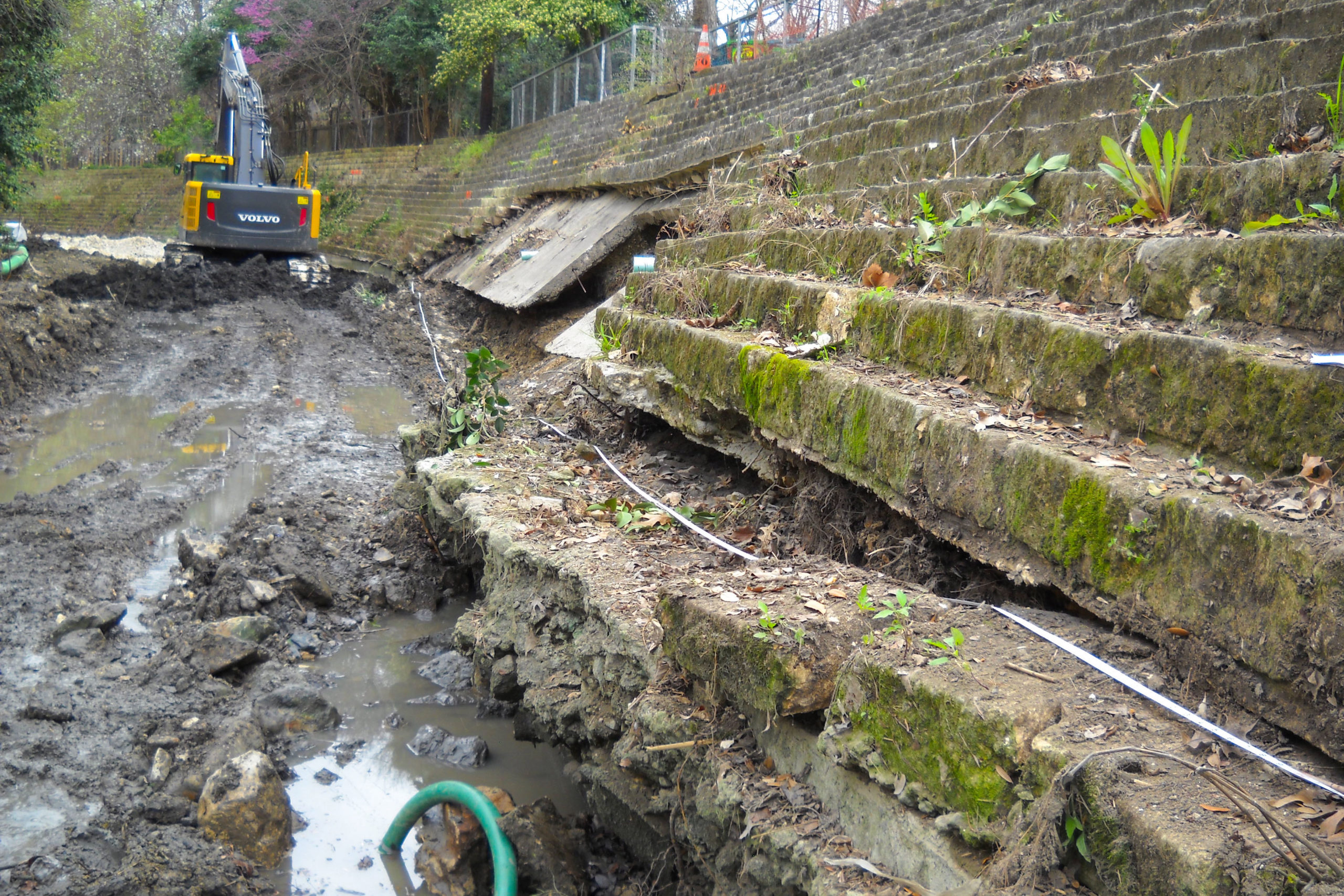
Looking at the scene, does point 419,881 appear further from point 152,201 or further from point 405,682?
point 152,201

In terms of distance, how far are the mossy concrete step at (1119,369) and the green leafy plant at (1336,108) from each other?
36.8 inches

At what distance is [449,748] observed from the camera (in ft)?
15.0

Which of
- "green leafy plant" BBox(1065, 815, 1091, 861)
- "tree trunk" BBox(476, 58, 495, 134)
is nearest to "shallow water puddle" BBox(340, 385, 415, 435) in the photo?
"green leafy plant" BBox(1065, 815, 1091, 861)

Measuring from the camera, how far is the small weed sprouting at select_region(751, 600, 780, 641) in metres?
2.57

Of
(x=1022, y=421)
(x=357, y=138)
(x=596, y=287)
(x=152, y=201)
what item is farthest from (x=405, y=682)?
(x=152, y=201)

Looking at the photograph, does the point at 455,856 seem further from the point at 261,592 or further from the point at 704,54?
the point at 704,54

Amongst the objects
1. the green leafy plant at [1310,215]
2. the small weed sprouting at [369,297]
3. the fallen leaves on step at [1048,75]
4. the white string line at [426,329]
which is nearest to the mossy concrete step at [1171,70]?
the fallen leaves on step at [1048,75]

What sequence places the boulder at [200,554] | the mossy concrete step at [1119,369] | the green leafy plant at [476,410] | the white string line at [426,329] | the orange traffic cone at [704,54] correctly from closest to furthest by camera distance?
the mossy concrete step at [1119,369]
the boulder at [200,554]
the green leafy plant at [476,410]
the white string line at [426,329]
the orange traffic cone at [704,54]

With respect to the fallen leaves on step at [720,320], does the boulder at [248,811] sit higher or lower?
lower

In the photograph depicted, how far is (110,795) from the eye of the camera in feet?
12.5

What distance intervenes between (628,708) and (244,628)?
9.86ft

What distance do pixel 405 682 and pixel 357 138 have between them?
96.9 ft

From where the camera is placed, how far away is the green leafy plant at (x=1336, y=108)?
9.62 ft

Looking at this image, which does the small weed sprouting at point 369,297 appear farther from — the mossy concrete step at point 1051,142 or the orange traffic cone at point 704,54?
the mossy concrete step at point 1051,142
